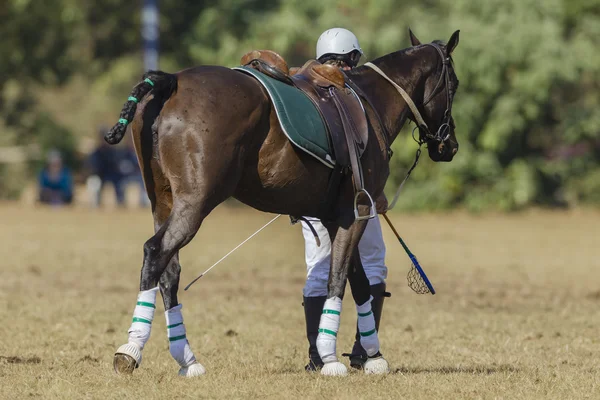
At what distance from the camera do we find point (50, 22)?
3500cm

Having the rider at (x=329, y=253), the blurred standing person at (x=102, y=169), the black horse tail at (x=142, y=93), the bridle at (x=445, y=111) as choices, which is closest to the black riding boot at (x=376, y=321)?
the rider at (x=329, y=253)

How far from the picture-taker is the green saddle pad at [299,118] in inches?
301

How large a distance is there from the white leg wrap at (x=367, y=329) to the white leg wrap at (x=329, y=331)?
0.45 meters

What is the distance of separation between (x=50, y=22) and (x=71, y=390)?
29.1 metres

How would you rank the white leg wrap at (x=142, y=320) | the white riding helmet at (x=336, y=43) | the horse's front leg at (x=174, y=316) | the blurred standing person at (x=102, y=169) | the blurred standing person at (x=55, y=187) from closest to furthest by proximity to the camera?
the white leg wrap at (x=142, y=320) < the horse's front leg at (x=174, y=316) < the white riding helmet at (x=336, y=43) < the blurred standing person at (x=55, y=187) < the blurred standing person at (x=102, y=169)

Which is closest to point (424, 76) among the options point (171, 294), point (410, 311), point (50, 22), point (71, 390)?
point (171, 294)

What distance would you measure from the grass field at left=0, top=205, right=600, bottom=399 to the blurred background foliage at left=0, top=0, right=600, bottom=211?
253 inches

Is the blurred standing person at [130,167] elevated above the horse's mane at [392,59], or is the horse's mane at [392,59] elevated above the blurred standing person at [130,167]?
the horse's mane at [392,59]

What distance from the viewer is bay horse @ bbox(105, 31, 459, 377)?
24.0 ft

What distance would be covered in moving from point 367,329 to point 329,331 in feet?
1.74

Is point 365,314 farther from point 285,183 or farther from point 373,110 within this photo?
point 373,110

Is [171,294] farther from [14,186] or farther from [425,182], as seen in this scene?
[14,186]

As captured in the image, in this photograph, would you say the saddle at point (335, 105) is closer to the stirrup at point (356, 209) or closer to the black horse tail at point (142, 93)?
the stirrup at point (356, 209)

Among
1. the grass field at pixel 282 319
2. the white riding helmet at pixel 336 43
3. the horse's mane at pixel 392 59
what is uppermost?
the white riding helmet at pixel 336 43
